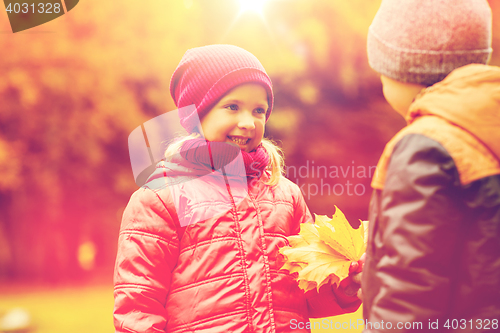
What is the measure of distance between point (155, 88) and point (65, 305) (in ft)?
9.63

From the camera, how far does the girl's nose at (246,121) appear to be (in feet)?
4.75

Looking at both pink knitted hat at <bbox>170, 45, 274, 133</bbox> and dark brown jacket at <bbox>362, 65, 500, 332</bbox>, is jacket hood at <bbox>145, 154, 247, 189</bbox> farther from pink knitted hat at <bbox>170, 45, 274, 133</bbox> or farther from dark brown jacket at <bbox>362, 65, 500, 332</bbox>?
dark brown jacket at <bbox>362, 65, 500, 332</bbox>

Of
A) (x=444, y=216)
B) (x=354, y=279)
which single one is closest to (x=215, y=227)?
(x=354, y=279)

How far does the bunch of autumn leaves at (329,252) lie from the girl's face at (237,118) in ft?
1.44

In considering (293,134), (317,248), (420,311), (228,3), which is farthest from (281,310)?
(228,3)

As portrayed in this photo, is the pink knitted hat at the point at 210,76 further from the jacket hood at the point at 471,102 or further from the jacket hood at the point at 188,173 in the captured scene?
the jacket hood at the point at 471,102

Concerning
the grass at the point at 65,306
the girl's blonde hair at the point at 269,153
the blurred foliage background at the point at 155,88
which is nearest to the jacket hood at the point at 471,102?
the girl's blonde hair at the point at 269,153

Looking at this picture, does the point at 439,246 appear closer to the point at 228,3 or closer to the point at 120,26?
the point at 228,3

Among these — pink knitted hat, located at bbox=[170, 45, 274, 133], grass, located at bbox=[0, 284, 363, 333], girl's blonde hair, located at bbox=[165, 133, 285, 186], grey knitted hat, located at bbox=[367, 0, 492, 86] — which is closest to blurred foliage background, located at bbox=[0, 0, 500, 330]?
grass, located at bbox=[0, 284, 363, 333]

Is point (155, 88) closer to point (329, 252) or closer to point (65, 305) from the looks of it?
point (65, 305)

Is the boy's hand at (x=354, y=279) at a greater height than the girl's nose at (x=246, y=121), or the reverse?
the girl's nose at (x=246, y=121)

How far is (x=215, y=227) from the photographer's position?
1.39 m

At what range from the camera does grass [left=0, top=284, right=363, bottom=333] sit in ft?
14.5

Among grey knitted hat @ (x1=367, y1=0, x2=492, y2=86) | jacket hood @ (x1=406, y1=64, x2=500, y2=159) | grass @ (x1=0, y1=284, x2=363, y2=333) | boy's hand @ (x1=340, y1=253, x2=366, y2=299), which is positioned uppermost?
grey knitted hat @ (x1=367, y1=0, x2=492, y2=86)
